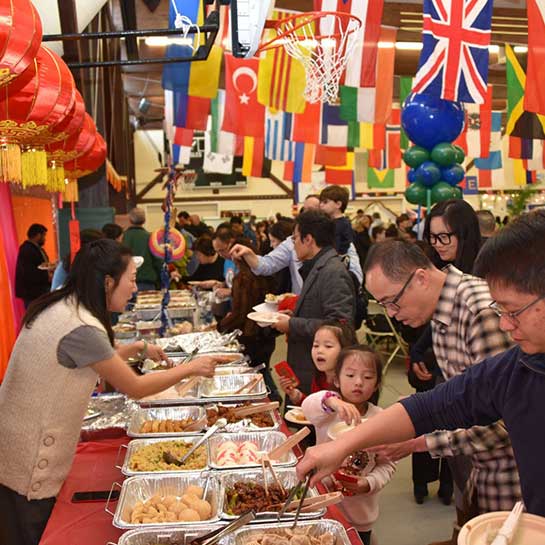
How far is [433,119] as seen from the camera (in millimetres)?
6668

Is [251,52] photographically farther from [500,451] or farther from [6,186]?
[6,186]

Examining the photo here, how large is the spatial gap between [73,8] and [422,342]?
13.6 feet

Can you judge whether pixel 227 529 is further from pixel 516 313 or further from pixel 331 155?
pixel 331 155

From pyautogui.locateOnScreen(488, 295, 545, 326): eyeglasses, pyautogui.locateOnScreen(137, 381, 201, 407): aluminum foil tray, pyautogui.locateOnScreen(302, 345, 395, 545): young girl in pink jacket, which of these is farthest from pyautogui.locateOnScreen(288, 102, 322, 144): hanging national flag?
pyautogui.locateOnScreen(488, 295, 545, 326): eyeglasses

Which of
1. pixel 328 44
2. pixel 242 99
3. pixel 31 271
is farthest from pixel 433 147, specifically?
pixel 31 271

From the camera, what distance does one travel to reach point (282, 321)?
382 cm

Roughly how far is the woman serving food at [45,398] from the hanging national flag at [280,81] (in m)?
6.38

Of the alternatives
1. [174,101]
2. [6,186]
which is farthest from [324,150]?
[6,186]

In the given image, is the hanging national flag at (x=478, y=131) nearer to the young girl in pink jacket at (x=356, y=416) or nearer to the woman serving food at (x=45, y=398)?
the young girl in pink jacket at (x=356, y=416)

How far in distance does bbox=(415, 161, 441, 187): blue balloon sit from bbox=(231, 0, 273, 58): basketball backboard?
350 centimetres

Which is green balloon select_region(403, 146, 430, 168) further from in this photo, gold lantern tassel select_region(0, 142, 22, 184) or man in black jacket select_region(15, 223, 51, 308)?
gold lantern tassel select_region(0, 142, 22, 184)

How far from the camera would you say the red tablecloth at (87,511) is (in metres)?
2.03

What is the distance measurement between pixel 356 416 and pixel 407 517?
187 cm

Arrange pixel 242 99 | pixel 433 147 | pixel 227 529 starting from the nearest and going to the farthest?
pixel 227 529 < pixel 433 147 < pixel 242 99
